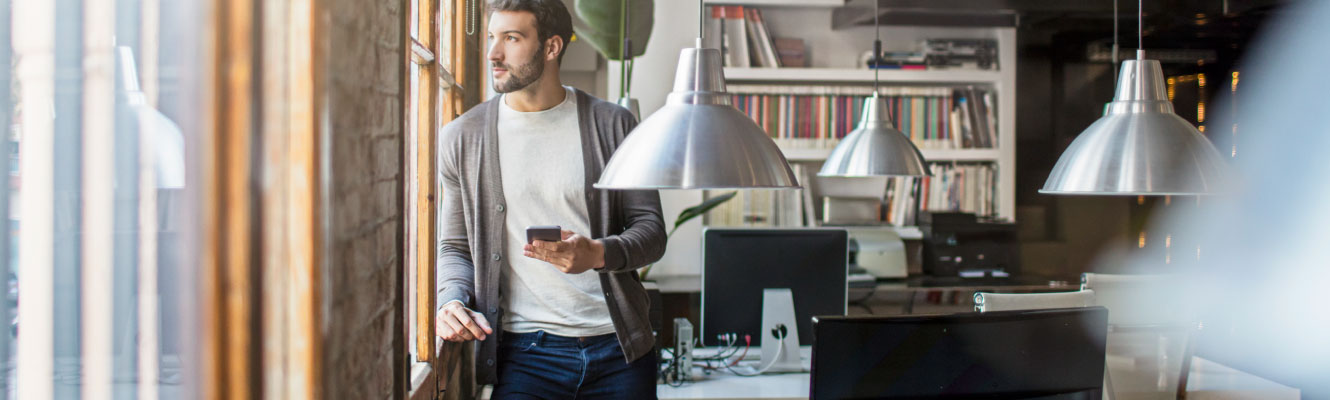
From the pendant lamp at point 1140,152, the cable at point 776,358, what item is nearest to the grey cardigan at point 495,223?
the cable at point 776,358

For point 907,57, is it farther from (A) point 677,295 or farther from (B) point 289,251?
(B) point 289,251

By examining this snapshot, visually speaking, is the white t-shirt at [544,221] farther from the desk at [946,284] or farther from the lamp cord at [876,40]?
the desk at [946,284]

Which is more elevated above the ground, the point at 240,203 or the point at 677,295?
Answer: the point at 240,203

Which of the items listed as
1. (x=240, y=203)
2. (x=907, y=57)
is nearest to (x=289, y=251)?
(x=240, y=203)

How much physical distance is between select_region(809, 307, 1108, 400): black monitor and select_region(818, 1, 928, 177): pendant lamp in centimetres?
121

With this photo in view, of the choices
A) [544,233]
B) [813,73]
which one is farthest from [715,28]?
[544,233]

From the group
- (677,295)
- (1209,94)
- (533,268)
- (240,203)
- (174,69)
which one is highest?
(1209,94)

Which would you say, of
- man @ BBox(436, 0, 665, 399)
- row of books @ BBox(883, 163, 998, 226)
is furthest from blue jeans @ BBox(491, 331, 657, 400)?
row of books @ BBox(883, 163, 998, 226)

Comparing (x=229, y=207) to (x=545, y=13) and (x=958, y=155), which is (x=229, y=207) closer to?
(x=545, y=13)

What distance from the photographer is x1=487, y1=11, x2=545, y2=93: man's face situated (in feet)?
5.90

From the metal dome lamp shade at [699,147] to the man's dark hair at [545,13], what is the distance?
750mm

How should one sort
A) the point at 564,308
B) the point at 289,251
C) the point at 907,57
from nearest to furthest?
the point at 289,251 < the point at 564,308 < the point at 907,57

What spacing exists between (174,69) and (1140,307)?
8.20 ft

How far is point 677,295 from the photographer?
374 centimetres
